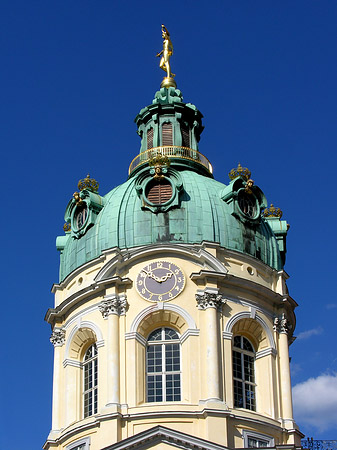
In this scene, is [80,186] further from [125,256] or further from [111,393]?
[111,393]

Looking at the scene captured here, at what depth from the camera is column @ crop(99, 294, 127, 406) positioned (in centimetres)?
4562

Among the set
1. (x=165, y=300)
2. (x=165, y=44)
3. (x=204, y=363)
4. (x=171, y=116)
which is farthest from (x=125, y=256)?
(x=165, y=44)

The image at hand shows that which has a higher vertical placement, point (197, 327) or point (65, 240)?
point (65, 240)

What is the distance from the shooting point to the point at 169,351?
47500mm

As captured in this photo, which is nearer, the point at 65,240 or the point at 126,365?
the point at 126,365

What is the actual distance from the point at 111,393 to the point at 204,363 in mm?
4176

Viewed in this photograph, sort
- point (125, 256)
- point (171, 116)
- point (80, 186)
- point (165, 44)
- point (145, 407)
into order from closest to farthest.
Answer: point (145, 407)
point (125, 256)
point (80, 186)
point (171, 116)
point (165, 44)

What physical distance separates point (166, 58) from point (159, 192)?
44.3ft

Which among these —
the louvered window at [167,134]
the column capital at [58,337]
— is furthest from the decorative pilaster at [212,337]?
the louvered window at [167,134]

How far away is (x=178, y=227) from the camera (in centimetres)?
4912

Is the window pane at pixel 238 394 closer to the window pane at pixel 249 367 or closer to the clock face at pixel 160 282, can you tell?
the window pane at pixel 249 367

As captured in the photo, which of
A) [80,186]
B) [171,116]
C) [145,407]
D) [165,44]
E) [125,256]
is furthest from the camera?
[165,44]

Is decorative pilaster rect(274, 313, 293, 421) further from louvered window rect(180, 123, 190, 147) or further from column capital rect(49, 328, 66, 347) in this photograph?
louvered window rect(180, 123, 190, 147)

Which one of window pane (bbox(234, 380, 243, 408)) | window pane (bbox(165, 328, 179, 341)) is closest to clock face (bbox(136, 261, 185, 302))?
window pane (bbox(165, 328, 179, 341))
